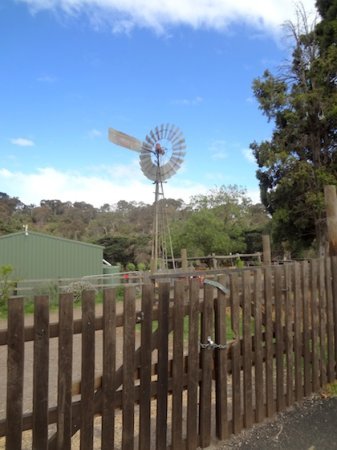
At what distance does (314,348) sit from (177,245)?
93.6 feet

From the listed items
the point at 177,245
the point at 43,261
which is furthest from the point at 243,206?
the point at 43,261

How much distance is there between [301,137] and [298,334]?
481 inches

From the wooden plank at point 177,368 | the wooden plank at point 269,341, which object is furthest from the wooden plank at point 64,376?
the wooden plank at point 269,341

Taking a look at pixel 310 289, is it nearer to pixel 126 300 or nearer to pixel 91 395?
pixel 126 300

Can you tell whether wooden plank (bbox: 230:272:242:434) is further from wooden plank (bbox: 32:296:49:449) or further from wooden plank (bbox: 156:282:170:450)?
wooden plank (bbox: 32:296:49:449)

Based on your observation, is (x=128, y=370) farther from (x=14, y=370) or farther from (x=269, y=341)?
(x=269, y=341)

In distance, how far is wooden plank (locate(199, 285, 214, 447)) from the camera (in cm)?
311

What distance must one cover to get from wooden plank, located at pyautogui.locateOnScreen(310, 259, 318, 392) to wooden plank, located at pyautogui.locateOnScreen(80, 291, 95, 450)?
2.63 metres

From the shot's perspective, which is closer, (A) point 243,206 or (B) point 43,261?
(B) point 43,261

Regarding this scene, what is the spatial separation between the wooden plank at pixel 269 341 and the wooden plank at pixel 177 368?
1.06 m

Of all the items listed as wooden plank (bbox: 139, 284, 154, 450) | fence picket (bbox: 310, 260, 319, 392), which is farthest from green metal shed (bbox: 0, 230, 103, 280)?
wooden plank (bbox: 139, 284, 154, 450)

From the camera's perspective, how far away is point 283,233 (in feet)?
51.2

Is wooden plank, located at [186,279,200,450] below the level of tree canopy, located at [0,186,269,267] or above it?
below

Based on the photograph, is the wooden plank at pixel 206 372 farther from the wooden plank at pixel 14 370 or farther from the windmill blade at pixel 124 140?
the windmill blade at pixel 124 140
